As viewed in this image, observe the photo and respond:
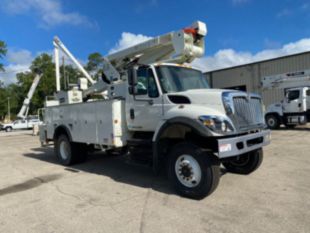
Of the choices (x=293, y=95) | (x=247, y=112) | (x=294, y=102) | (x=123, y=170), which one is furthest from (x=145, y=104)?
(x=293, y=95)

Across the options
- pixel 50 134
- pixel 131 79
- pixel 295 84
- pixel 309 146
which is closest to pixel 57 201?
pixel 131 79

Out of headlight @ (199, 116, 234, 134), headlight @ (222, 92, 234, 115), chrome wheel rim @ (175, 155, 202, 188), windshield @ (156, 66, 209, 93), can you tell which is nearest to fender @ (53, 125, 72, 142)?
windshield @ (156, 66, 209, 93)

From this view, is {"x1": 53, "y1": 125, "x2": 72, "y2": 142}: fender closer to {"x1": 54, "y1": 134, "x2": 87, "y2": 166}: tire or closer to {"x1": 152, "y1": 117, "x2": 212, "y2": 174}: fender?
{"x1": 54, "y1": 134, "x2": 87, "y2": 166}: tire

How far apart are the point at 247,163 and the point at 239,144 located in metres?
1.76

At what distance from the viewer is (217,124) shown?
4.34 metres

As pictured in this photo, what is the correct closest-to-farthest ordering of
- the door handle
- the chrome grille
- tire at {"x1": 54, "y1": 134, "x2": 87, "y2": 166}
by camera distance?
the chrome grille → the door handle → tire at {"x1": 54, "y1": 134, "x2": 87, "y2": 166}

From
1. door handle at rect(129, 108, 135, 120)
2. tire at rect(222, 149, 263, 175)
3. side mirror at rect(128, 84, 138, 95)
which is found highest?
side mirror at rect(128, 84, 138, 95)

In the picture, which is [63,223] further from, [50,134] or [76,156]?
[50,134]

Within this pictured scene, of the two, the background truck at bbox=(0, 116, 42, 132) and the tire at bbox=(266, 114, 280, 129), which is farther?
the background truck at bbox=(0, 116, 42, 132)

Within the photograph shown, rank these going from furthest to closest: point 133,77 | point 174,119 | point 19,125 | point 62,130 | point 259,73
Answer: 1. point 19,125
2. point 259,73
3. point 62,130
4. point 133,77
5. point 174,119

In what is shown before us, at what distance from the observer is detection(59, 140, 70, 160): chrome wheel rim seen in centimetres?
809

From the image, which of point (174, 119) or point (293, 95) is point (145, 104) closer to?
point (174, 119)

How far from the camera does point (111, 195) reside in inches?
196

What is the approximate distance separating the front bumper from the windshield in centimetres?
159
